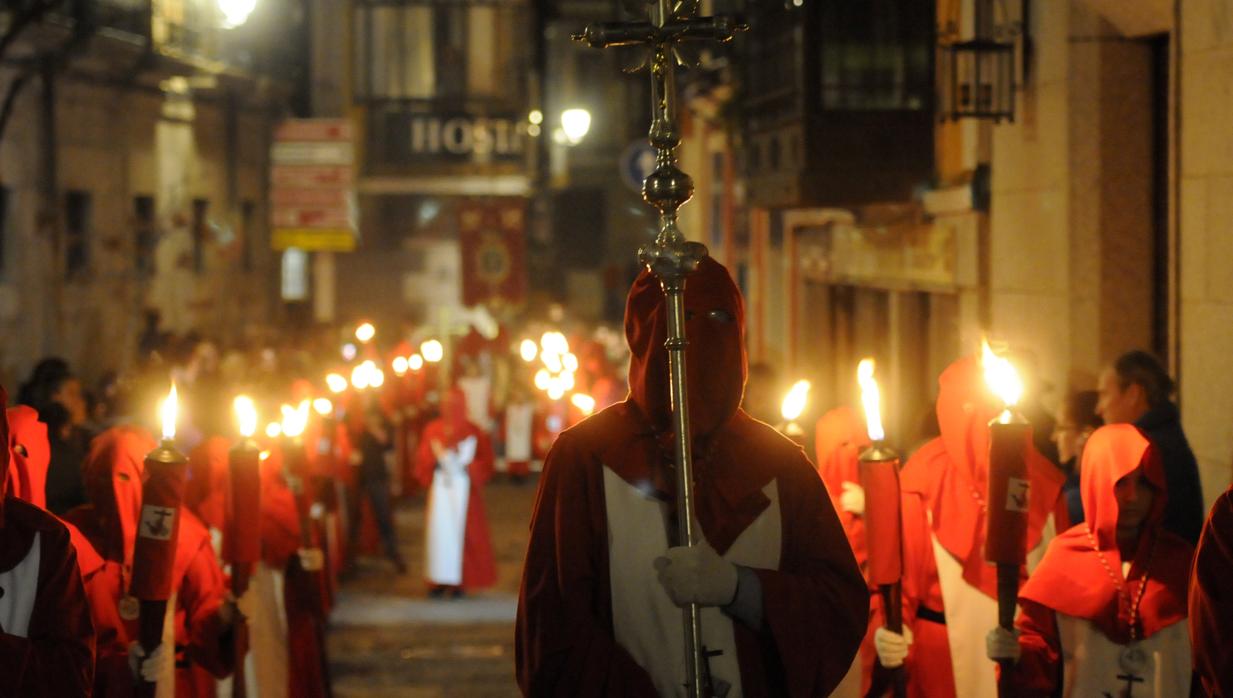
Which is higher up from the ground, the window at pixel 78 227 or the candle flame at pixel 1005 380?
the window at pixel 78 227

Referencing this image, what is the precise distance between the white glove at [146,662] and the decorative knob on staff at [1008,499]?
2.77 meters

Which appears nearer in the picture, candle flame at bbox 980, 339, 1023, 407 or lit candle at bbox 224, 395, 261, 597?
candle flame at bbox 980, 339, 1023, 407

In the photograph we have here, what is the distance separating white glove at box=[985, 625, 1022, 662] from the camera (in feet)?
17.3

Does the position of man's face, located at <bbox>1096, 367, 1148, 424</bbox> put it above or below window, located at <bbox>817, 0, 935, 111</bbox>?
below

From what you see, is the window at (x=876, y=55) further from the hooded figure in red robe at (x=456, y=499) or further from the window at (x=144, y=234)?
the window at (x=144, y=234)

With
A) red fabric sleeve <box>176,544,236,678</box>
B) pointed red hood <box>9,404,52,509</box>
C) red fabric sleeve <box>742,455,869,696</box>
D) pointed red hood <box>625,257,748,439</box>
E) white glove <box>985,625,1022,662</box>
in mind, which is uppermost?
pointed red hood <box>625,257,748,439</box>

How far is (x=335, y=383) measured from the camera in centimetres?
1526

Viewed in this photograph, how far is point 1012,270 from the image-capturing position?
11.5 meters

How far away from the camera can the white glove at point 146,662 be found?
226 inches

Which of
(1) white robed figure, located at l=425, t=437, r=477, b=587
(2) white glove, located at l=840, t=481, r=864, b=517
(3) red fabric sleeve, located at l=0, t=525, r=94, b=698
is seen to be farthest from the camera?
(1) white robed figure, located at l=425, t=437, r=477, b=587

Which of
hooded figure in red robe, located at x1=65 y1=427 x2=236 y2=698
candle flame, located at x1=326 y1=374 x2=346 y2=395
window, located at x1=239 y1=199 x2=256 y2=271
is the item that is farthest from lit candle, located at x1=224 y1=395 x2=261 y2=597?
window, located at x1=239 y1=199 x2=256 y2=271

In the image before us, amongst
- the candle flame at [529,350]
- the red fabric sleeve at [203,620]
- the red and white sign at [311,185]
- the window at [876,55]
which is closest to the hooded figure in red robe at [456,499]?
the window at [876,55]

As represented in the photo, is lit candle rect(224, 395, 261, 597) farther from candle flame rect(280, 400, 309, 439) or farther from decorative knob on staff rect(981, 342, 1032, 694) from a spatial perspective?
candle flame rect(280, 400, 309, 439)

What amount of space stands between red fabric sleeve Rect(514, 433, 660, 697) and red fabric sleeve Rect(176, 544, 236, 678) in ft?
9.84
